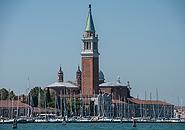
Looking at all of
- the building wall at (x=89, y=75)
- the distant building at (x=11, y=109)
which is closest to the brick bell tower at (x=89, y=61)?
the building wall at (x=89, y=75)

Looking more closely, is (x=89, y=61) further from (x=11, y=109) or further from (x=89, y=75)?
(x=11, y=109)

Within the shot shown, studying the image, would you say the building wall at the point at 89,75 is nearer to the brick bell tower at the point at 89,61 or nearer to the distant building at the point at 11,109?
the brick bell tower at the point at 89,61

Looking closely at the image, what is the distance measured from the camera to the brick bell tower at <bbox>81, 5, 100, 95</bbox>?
392 ft

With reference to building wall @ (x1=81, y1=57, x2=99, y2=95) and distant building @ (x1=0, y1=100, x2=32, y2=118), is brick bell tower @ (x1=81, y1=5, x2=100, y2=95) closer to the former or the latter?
building wall @ (x1=81, y1=57, x2=99, y2=95)

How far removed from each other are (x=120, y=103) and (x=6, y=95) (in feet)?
95.5

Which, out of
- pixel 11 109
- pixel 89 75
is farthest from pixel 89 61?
pixel 11 109

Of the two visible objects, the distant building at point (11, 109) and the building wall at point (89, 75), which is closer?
the distant building at point (11, 109)

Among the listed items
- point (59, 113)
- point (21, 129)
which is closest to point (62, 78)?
point (59, 113)

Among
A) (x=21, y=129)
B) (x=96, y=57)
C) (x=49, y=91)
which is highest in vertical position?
(x=96, y=57)

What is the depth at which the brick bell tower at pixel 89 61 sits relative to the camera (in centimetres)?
11938

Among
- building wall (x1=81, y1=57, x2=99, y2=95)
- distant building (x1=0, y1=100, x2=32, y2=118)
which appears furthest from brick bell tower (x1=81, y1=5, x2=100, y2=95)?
distant building (x1=0, y1=100, x2=32, y2=118)

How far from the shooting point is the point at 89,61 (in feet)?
392

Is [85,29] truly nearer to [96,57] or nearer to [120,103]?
[96,57]

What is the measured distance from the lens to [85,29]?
396 feet
